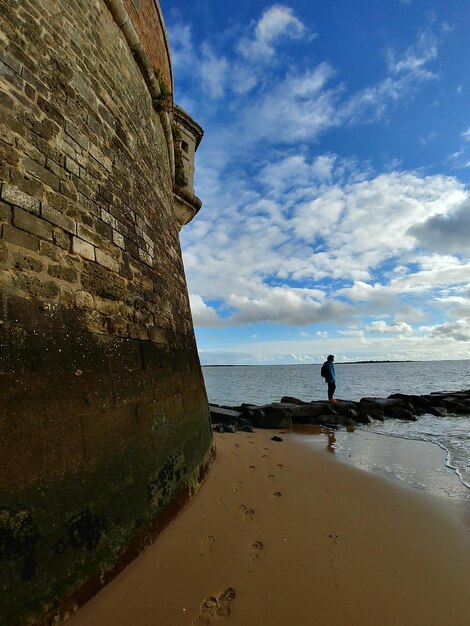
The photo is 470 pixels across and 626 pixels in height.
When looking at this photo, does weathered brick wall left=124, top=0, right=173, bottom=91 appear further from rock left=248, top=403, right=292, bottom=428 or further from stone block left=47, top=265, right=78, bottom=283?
rock left=248, top=403, right=292, bottom=428

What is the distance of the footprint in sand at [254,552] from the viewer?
302cm

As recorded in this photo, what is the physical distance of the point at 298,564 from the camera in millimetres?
3025

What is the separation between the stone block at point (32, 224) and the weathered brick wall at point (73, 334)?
14 mm

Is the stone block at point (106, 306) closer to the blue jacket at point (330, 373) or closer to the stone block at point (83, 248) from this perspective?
the stone block at point (83, 248)

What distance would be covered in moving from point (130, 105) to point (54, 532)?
Answer: 5541 mm

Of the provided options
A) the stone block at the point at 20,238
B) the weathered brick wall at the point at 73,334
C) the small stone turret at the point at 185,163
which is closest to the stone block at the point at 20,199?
the weathered brick wall at the point at 73,334

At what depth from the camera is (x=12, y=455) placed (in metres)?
2.14

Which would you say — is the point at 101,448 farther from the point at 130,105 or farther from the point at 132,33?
the point at 132,33

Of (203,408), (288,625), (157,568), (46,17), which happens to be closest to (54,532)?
(157,568)

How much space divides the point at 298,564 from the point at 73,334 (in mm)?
2834

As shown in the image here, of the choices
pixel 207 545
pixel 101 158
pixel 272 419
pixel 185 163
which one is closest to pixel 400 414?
pixel 272 419

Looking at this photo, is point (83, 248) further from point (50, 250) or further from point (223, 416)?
point (223, 416)

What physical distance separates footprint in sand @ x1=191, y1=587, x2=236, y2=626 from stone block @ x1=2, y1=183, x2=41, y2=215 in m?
3.30

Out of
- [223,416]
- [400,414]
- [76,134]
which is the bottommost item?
[400,414]
